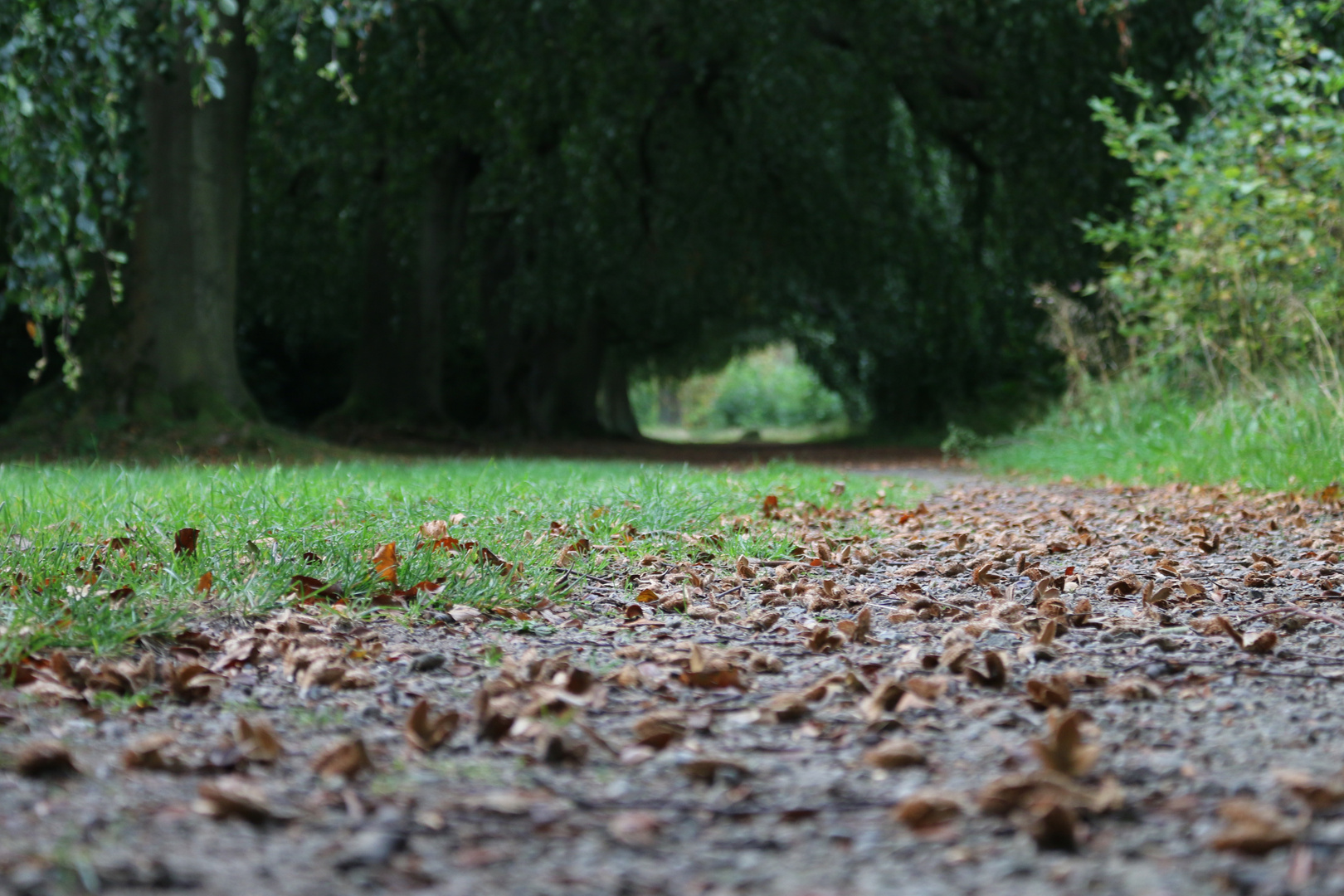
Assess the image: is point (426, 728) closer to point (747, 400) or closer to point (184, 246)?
point (184, 246)

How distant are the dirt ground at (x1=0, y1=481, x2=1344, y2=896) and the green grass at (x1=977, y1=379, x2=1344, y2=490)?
290cm

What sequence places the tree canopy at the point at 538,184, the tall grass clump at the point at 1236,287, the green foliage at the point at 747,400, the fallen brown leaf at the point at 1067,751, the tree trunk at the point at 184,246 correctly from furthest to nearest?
the green foliage at the point at 747,400
the tree trunk at the point at 184,246
the tree canopy at the point at 538,184
the tall grass clump at the point at 1236,287
the fallen brown leaf at the point at 1067,751

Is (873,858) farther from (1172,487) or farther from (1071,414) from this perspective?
(1071,414)

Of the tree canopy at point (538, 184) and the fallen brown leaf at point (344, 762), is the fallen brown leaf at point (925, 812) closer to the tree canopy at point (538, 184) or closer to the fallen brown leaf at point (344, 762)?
the fallen brown leaf at point (344, 762)

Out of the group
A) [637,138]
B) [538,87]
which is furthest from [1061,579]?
[637,138]

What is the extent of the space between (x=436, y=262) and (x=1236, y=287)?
30.6 feet

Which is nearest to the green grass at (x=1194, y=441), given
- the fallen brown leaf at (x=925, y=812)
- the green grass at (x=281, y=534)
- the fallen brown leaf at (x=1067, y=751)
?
the green grass at (x=281, y=534)

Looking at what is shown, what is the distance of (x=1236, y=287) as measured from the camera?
698cm

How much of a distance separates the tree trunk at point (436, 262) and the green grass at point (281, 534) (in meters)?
8.28

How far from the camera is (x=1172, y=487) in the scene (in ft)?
19.3

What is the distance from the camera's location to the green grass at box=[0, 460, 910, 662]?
2.50 metres

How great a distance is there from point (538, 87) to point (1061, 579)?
8.94 meters

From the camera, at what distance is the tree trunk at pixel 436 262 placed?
1358 centimetres

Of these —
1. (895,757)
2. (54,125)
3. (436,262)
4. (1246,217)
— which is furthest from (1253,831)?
(436,262)
